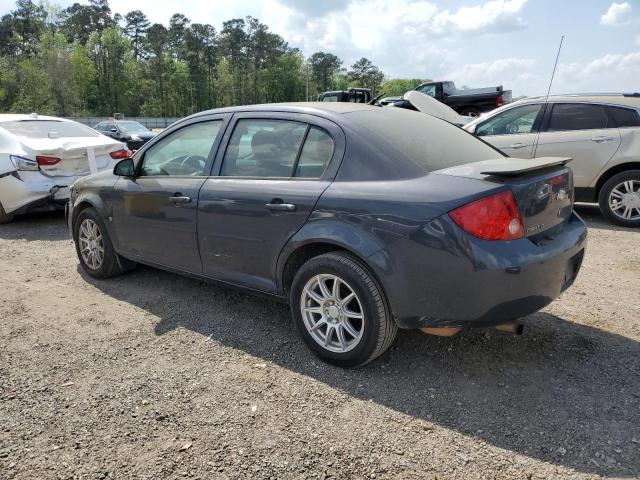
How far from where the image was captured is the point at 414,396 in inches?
111

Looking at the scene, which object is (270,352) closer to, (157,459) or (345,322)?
(345,322)

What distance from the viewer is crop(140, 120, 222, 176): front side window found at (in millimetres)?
3818

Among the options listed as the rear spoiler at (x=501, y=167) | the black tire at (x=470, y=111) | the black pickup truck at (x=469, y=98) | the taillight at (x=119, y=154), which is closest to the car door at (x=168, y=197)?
the rear spoiler at (x=501, y=167)

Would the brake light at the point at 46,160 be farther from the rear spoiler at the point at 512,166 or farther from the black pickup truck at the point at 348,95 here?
the black pickup truck at the point at 348,95

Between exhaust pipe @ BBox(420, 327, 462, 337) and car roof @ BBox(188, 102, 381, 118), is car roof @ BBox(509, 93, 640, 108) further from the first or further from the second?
exhaust pipe @ BBox(420, 327, 462, 337)

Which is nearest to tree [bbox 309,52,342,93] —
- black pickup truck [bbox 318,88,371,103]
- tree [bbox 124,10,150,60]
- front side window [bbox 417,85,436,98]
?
tree [bbox 124,10,150,60]

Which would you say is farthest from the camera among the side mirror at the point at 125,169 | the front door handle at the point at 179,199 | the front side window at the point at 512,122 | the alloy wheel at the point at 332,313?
the front side window at the point at 512,122

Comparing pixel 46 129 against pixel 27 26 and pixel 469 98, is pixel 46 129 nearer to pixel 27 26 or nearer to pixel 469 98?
pixel 469 98

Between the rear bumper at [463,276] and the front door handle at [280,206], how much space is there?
647 mm

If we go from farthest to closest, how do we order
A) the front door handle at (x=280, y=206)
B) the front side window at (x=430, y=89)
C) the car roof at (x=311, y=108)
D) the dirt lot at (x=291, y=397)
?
the front side window at (x=430, y=89)
the car roof at (x=311, y=108)
the front door handle at (x=280, y=206)
the dirt lot at (x=291, y=397)

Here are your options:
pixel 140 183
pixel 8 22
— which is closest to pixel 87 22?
pixel 8 22

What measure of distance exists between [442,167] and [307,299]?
3.75ft

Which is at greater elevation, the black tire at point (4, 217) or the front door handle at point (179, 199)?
the front door handle at point (179, 199)

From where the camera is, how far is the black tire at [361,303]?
2822 millimetres
